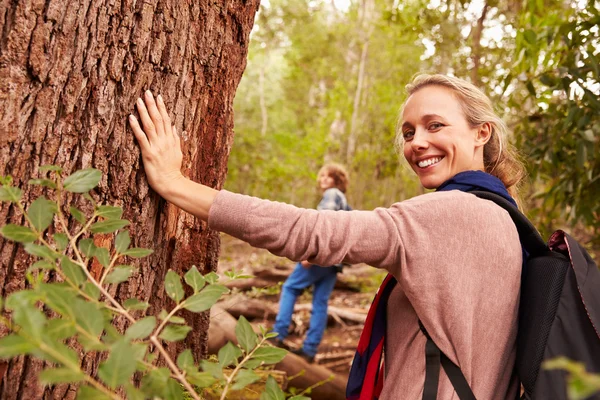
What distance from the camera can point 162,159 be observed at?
163cm

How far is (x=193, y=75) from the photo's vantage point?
5.85 ft

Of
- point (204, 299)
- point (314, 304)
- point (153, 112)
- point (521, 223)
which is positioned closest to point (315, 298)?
point (314, 304)

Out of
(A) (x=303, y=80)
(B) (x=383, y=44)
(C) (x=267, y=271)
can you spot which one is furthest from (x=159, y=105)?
(A) (x=303, y=80)

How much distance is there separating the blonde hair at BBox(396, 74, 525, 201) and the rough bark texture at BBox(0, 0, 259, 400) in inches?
28.3

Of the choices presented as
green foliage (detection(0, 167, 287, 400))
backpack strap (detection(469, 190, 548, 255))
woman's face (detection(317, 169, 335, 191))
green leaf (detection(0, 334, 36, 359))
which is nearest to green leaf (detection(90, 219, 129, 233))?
green foliage (detection(0, 167, 287, 400))

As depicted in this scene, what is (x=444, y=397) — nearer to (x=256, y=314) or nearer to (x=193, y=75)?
(x=193, y=75)

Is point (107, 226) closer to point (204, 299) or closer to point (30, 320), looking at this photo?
point (204, 299)

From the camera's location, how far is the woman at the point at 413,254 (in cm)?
145

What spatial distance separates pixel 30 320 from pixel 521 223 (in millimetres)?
1363

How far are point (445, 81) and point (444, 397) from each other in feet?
3.54

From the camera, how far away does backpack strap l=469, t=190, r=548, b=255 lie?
1623 mm

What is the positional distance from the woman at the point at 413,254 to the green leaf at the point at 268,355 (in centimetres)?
33

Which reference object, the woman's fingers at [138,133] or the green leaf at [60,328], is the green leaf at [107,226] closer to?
the green leaf at [60,328]

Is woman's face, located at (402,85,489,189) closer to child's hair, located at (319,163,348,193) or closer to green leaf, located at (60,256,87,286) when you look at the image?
green leaf, located at (60,256,87,286)
